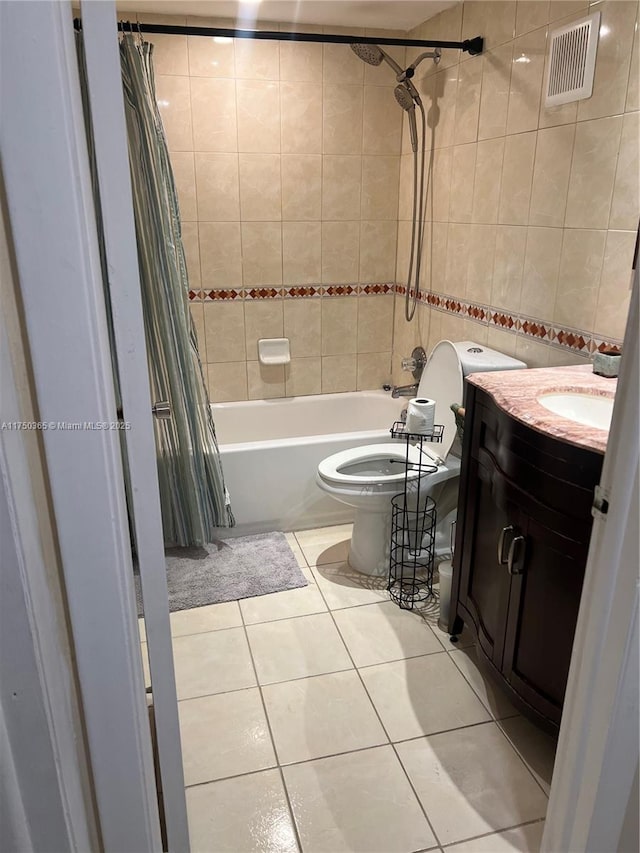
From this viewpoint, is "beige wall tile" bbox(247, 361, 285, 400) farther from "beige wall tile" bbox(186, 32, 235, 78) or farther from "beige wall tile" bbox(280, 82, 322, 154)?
"beige wall tile" bbox(186, 32, 235, 78)

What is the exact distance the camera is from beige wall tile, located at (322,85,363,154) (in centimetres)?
304

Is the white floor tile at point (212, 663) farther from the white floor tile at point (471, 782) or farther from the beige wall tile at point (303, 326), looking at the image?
the beige wall tile at point (303, 326)

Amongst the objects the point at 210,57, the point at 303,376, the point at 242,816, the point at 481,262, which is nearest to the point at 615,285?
the point at 481,262

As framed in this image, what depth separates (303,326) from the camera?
338 cm

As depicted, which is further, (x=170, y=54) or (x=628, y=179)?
(x=170, y=54)

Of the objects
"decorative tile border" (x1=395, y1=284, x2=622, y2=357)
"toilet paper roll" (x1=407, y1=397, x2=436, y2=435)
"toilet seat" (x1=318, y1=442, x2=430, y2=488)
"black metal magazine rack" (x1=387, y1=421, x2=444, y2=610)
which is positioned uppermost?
"decorative tile border" (x1=395, y1=284, x2=622, y2=357)

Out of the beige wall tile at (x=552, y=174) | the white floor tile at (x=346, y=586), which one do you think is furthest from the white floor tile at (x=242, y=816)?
the beige wall tile at (x=552, y=174)

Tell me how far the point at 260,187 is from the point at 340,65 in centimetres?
70

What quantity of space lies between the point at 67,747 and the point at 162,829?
475 mm

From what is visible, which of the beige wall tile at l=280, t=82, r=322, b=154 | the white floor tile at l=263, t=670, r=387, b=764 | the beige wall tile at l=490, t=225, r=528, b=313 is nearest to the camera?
the white floor tile at l=263, t=670, r=387, b=764

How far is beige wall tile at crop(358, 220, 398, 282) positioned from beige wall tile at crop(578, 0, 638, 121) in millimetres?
1547

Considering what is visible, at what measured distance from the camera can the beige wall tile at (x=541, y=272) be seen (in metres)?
2.11

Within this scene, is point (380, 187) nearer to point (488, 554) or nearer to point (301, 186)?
point (301, 186)

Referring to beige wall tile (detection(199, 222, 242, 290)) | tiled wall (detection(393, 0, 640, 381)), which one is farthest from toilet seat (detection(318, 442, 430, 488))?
beige wall tile (detection(199, 222, 242, 290))
